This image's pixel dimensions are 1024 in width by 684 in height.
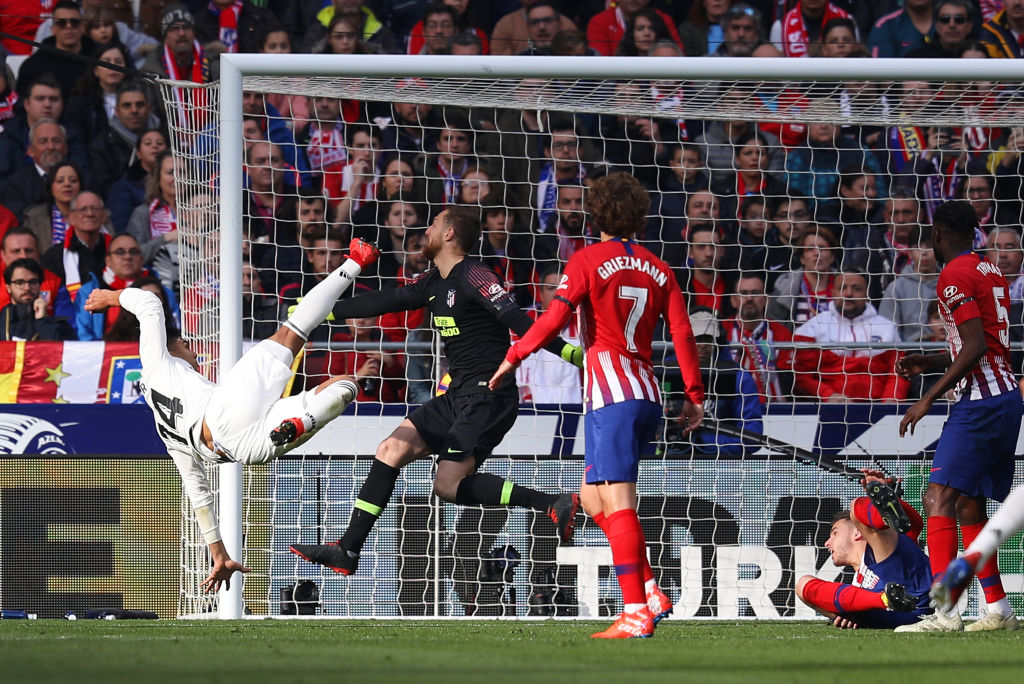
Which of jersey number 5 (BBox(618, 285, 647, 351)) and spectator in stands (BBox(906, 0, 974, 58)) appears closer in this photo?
jersey number 5 (BBox(618, 285, 647, 351))


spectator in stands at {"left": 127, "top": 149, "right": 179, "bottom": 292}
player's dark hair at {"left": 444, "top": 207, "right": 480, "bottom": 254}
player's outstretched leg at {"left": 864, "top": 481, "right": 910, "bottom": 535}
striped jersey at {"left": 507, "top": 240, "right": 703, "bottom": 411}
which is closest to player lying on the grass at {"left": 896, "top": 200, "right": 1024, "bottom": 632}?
player's outstretched leg at {"left": 864, "top": 481, "right": 910, "bottom": 535}

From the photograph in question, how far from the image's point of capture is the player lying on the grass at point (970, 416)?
246 inches

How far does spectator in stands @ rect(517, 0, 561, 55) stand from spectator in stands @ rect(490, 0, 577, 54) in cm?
2

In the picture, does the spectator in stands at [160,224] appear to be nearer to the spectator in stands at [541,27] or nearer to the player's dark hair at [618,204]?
the spectator in stands at [541,27]

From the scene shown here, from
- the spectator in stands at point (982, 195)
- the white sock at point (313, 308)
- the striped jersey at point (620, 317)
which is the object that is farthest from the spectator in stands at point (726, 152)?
the striped jersey at point (620, 317)

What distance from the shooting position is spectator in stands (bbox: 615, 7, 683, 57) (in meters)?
11.9

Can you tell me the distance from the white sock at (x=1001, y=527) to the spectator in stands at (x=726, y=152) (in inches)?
255

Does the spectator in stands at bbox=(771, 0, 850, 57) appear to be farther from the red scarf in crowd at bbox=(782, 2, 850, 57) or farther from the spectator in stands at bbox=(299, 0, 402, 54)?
the spectator in stands at bbox=(299, 0, 402, 54)

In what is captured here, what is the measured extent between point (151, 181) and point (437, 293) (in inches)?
203

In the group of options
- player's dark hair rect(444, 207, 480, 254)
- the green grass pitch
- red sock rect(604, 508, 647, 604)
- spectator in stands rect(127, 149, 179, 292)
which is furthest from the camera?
spectator in stands rect(127, 149, 179, 292)

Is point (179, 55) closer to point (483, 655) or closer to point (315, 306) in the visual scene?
point (315, 306)

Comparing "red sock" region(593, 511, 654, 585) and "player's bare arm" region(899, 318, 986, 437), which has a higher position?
"player's bare arm" region(899, 318, 986, 437)

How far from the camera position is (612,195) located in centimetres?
563

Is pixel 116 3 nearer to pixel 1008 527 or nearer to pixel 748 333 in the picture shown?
pixel 748 333
